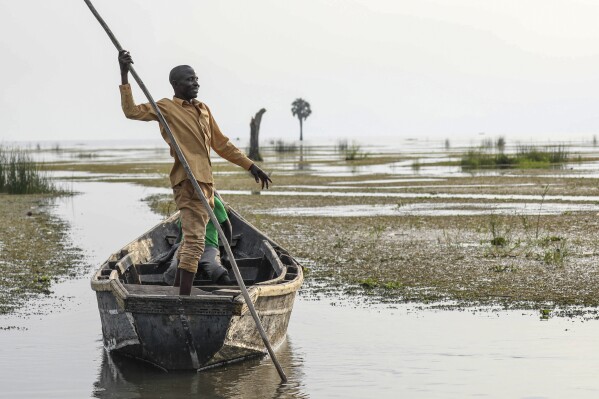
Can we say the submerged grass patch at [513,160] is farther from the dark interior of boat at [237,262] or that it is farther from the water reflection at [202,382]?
the water reflection at [202,382]

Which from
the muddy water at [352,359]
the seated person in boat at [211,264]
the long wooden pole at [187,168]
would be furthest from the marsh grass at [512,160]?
the long wooden pole at [187,168]

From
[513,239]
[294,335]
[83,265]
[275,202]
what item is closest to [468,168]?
[275,202]

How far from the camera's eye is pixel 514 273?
1198 cm

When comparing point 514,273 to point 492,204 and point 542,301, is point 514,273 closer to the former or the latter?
point 542,301

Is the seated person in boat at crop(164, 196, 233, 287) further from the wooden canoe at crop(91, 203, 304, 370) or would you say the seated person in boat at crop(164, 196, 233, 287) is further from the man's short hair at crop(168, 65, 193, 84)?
the man's short hair at crop(168, 65, 193, 84)

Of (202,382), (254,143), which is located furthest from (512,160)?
(202,382)

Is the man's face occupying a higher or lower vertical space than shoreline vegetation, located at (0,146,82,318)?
higher

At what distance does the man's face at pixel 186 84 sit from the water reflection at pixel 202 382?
213cm

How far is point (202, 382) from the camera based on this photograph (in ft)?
24.8

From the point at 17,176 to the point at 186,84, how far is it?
20060 millimetres

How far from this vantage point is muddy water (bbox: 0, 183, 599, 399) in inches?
291

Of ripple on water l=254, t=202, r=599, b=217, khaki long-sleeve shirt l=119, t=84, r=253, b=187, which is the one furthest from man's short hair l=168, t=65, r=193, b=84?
ripple on water l=254, t=202, r=599, b=217

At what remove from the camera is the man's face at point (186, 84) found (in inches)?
306

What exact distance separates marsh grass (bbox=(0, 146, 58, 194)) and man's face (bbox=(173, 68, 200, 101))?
64.7 ft
